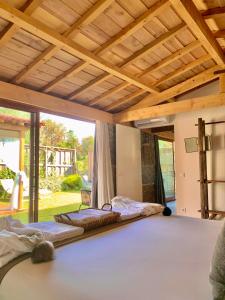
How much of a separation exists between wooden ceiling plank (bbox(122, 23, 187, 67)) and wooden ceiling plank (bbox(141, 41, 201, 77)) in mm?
372

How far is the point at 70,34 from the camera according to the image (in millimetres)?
2637

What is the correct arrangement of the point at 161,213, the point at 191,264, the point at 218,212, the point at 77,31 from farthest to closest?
the point at 218,212, the point at 161,213, the point at 77,31, the point at 191,264

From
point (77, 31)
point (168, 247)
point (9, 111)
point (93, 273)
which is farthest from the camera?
point (9, 111)

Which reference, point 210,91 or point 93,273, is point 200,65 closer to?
point 210,91

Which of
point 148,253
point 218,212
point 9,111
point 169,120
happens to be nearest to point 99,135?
point 169,120

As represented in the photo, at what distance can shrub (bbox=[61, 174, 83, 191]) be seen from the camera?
18.4 feet

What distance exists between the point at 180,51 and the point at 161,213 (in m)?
2.13

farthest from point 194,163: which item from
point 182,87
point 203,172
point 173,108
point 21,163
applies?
point 21,163

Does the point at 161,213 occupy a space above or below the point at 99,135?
below

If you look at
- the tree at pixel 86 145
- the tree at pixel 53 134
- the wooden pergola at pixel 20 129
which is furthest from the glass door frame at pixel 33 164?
the tree at pixel 86 145

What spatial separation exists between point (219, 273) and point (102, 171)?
361cm

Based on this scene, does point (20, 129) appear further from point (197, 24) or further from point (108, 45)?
point (197, 24)

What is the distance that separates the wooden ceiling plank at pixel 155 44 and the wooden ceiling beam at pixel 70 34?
2.10 ft

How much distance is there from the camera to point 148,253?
5.22 ft
